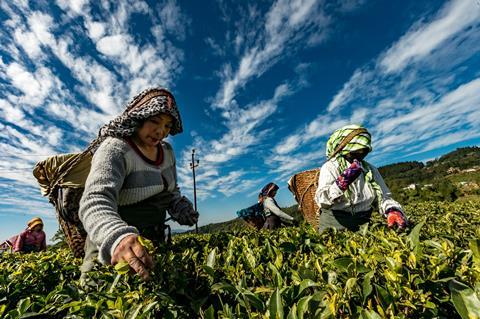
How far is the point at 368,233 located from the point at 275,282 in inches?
46.6

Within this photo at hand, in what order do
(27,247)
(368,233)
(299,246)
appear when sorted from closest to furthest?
(299,246) → (368,233) → (27,247)

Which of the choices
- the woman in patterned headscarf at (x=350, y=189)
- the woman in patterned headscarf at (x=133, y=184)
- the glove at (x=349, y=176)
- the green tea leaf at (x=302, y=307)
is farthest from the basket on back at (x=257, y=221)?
the green tea leaf at (x=302, y=307)

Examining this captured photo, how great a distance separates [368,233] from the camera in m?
1.97

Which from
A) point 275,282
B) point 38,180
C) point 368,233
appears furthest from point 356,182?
point 38,180

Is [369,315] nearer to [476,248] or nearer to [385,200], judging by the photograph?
[476,248]

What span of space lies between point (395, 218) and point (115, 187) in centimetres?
256

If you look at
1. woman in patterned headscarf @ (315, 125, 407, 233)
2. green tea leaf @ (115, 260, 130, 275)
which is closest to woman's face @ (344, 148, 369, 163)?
woman in patterned headscarf @ (315, 125, 407, 233)

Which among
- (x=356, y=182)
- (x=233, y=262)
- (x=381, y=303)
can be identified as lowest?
(x=381, y=303)

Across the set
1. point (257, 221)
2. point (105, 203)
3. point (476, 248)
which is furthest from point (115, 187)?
point (257, 221)

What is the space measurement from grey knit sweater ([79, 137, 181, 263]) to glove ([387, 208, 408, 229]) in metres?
2.07

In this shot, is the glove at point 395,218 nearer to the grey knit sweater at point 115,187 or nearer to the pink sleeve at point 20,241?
the grey knit sweater at point 115,187

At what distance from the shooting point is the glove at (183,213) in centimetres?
237

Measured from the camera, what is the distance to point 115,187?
5.48 feet

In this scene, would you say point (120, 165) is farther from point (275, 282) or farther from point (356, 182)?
point (356, 182)
